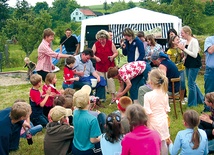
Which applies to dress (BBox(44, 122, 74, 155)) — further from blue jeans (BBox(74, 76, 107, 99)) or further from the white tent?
the white tent

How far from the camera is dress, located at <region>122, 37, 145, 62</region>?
6348mm

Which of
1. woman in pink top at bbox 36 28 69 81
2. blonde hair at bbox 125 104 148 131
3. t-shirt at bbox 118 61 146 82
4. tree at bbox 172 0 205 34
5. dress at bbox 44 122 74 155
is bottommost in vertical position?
dress at bbox 44 122 74 155

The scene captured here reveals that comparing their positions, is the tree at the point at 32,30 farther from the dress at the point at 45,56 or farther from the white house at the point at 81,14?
the white house at the point at 81,14

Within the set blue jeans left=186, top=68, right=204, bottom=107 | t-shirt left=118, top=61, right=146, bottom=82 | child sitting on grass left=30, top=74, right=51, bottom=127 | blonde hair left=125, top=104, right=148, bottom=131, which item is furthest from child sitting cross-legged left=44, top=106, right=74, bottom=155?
blue jeans left=186, top=68, right=204, bottom=107

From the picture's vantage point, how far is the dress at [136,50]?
635 cm

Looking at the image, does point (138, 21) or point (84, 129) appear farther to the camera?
point (138, 21)

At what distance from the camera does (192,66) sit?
5.99 m

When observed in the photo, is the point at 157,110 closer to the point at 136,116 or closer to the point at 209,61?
the point at 136,116

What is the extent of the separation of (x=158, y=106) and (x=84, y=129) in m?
0.95

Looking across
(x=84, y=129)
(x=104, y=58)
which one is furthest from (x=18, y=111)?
(x=104, y=58)

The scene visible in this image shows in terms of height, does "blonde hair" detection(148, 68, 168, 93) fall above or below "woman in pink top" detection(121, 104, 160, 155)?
above

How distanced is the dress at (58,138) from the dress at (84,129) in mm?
231

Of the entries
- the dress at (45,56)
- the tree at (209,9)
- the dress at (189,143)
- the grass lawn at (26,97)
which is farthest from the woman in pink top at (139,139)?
the tree at (209,9)

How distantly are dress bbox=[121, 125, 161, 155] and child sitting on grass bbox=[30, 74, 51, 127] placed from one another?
2581 millimetres
